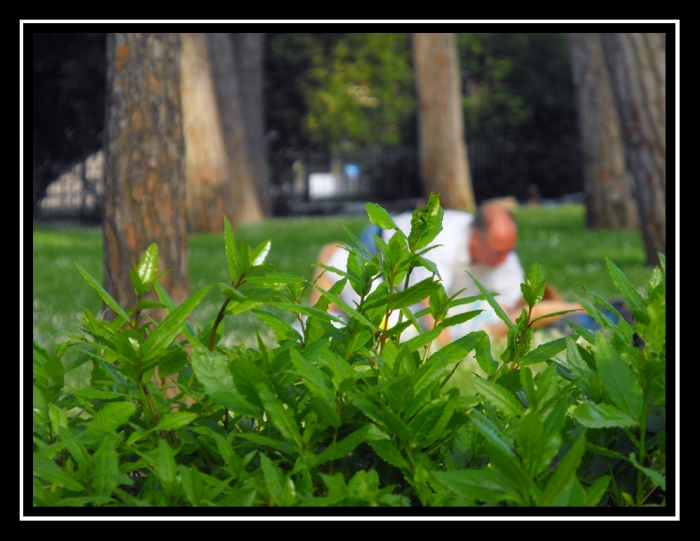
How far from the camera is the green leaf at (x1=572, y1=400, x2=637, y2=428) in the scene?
117 centimetres

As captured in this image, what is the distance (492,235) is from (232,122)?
1605cm

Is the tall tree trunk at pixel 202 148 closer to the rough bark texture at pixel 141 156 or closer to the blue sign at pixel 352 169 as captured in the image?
the rough bark texture at pixel 141 156

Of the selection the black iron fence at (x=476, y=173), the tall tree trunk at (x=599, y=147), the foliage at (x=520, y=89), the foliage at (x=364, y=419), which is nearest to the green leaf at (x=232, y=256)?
the foliage at (x=364, y=419)

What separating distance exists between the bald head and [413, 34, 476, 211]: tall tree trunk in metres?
14.2

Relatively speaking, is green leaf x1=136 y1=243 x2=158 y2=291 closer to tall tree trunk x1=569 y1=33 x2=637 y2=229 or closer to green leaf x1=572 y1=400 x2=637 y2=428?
green leaf x1=572 y1=400 x2=637 y2=428

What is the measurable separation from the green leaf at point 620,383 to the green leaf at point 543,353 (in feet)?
0.70

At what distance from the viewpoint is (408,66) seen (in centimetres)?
3694

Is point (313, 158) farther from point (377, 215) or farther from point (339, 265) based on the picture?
point (377, 215)

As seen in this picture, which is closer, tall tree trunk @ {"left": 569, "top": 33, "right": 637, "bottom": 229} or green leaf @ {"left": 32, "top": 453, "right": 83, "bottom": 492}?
green leaf @ {"left": 32, "top": 453, "right": 83, "bottom": 492}

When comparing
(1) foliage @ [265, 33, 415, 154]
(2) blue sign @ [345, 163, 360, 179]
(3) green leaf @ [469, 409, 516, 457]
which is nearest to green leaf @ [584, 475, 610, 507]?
(3) green leaf @ [469, 409, 516, 457]

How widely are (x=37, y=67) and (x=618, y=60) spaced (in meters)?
20.0

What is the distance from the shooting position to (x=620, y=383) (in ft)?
4.09

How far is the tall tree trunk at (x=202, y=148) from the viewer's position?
18.1 m

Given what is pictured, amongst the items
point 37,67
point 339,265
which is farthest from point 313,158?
point 339,265
